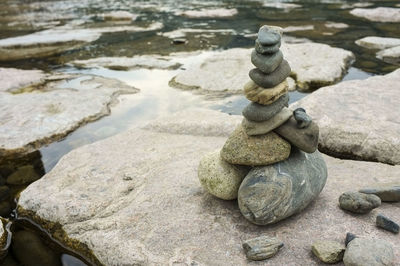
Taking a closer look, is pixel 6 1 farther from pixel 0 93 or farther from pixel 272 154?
pixel 272 154

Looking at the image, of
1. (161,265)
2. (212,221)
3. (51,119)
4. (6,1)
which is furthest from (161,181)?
(6,1)

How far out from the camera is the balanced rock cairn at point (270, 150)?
3.56 metres

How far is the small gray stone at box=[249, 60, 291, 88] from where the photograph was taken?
3605 mm

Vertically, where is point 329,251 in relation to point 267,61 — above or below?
below

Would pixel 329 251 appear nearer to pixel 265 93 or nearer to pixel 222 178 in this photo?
pixel 222 178

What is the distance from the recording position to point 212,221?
3871 millimetres

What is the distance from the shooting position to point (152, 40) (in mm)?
13398

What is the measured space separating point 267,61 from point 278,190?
1.17 meters

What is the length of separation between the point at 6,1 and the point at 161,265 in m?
27.6

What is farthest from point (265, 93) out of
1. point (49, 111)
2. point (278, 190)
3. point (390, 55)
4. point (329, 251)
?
point (390, 55)

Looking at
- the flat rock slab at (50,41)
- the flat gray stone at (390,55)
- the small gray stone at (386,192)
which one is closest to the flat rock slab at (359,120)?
the small gray stone at (386,192)

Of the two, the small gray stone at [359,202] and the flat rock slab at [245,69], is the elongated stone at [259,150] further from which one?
the flat rock slab at [245,69]

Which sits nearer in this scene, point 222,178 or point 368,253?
point 368,253

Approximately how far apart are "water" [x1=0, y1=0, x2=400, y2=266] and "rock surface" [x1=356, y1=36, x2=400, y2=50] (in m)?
0.34
